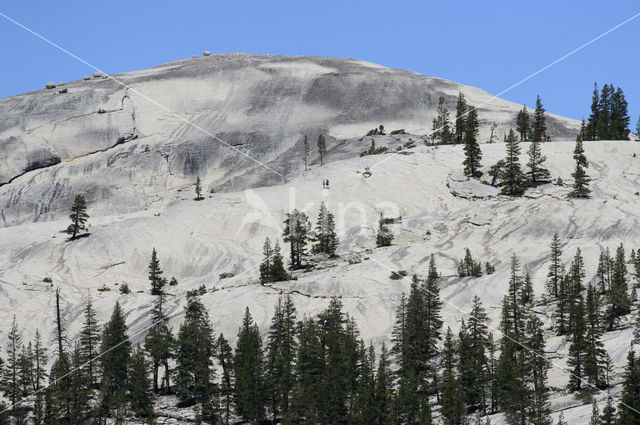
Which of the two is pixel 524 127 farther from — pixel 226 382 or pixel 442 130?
pixel 226 382

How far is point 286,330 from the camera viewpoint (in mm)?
81438

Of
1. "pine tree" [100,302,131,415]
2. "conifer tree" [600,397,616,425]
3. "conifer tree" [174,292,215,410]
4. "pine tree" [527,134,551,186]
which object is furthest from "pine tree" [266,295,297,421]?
"pine tree" [527,134,551,186]

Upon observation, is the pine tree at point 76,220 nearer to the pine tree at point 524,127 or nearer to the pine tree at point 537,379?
the pine tree at point 537,379

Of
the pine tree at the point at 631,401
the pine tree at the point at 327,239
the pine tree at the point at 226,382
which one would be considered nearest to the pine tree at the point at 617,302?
the pine tree at the point at 631,401

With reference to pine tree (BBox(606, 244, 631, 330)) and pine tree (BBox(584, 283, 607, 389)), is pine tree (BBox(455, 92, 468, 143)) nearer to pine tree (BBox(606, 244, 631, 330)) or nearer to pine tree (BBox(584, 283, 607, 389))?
pine tree (BBox(606, 244, 631, 330))

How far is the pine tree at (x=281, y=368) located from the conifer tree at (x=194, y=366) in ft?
19.8

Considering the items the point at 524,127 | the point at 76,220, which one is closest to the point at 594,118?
the point at 524,127

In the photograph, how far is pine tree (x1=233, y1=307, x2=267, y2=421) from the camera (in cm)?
7325

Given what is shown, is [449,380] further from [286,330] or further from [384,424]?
[286,330]

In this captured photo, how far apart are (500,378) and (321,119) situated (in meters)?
130

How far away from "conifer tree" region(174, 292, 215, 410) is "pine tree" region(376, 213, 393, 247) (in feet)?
125

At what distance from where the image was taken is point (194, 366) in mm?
78938

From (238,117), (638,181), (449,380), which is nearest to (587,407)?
(449,380)

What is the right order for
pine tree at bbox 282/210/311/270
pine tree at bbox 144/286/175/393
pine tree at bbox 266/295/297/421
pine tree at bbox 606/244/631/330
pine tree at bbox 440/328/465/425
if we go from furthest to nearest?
pine tree at bbox 282/210/311/270
pine tree at bbox 144/286/175/393
pine tree at bbox 606/244/631/330
pine tree at bbox 266/295/297/421
pine tree at bbox 440/328/465/425
